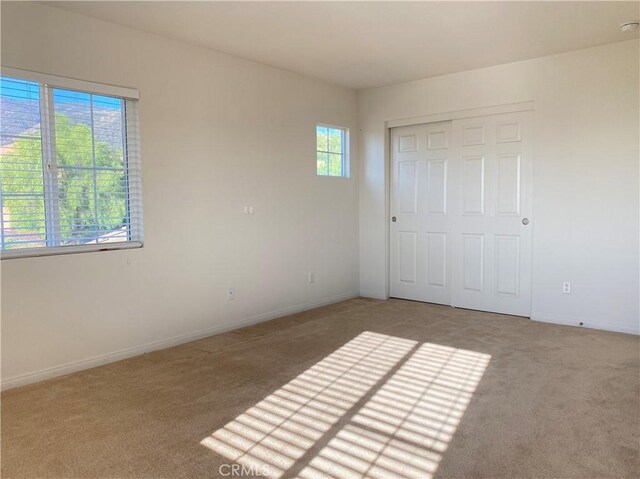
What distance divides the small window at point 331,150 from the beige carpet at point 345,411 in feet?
7.34

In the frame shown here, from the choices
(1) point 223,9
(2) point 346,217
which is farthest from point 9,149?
(2) point 346,217

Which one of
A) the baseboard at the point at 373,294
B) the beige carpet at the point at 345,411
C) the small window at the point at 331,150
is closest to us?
the beige carpet at the point at 345,411

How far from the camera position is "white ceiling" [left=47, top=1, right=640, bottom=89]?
3.31m

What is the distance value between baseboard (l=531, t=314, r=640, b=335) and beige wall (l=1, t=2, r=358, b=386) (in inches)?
89.8

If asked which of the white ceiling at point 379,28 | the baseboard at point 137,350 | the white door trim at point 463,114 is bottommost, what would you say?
the baseboard at point 137,350

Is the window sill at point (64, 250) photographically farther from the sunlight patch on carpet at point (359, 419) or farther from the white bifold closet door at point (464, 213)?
the white bifold closet door at point (464, 213)

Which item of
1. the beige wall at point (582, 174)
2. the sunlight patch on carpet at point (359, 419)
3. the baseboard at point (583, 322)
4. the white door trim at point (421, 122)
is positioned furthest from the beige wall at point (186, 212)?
the baseboard at point (583, 322)

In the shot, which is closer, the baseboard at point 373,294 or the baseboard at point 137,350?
the baseboard at point 137,350

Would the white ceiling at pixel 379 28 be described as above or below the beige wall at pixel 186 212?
above

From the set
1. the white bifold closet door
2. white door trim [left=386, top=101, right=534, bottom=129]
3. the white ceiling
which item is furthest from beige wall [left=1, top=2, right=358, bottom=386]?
the white bifold closet door

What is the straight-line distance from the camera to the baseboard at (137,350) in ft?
10.5

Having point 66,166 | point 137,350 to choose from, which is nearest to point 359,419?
point 137,350

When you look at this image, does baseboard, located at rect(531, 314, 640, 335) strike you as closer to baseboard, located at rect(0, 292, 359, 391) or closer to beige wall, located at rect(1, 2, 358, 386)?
beige wall, located at rect(1, 2, 358, 386)

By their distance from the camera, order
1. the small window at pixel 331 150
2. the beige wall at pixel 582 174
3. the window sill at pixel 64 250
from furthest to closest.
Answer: the small window at pixel 331 150, the beige wall at pixel 582 174, the window sill at pixel 64 250
